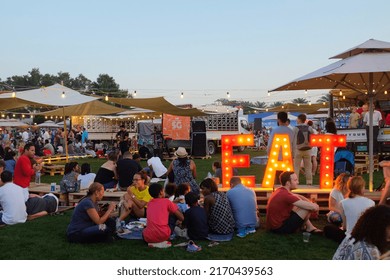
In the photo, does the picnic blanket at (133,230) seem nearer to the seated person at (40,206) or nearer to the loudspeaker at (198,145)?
the seated person at (40,206)

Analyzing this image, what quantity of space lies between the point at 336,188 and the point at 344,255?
361 cm

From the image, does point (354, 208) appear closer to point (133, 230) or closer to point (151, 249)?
point (151, 249)

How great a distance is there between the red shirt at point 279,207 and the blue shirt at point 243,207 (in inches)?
10.5

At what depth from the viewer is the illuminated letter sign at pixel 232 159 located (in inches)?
330

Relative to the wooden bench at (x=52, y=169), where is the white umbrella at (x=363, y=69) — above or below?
above

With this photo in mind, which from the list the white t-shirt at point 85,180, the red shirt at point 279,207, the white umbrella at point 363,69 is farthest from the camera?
the white t-shirt at point 85,180

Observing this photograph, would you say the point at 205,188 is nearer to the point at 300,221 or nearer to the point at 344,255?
the point at 300,221

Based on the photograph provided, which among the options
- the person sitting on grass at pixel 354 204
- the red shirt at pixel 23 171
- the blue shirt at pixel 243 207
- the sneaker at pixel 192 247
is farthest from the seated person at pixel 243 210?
the red shirt at pixel 23 171

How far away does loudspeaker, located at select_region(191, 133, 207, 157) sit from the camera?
21.9 metres

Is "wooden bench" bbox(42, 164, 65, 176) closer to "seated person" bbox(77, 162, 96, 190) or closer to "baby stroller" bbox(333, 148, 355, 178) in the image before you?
"seated person" bbox(77, 162, 96, 190)

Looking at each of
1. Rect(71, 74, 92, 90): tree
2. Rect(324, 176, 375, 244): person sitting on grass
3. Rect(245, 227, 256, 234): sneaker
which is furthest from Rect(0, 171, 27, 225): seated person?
Rect(71, 74, 92, 90): tree

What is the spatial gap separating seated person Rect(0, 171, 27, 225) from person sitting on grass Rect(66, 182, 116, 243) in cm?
152

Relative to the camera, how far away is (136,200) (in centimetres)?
763

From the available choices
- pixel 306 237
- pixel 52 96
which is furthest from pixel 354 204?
pixel 52 96
